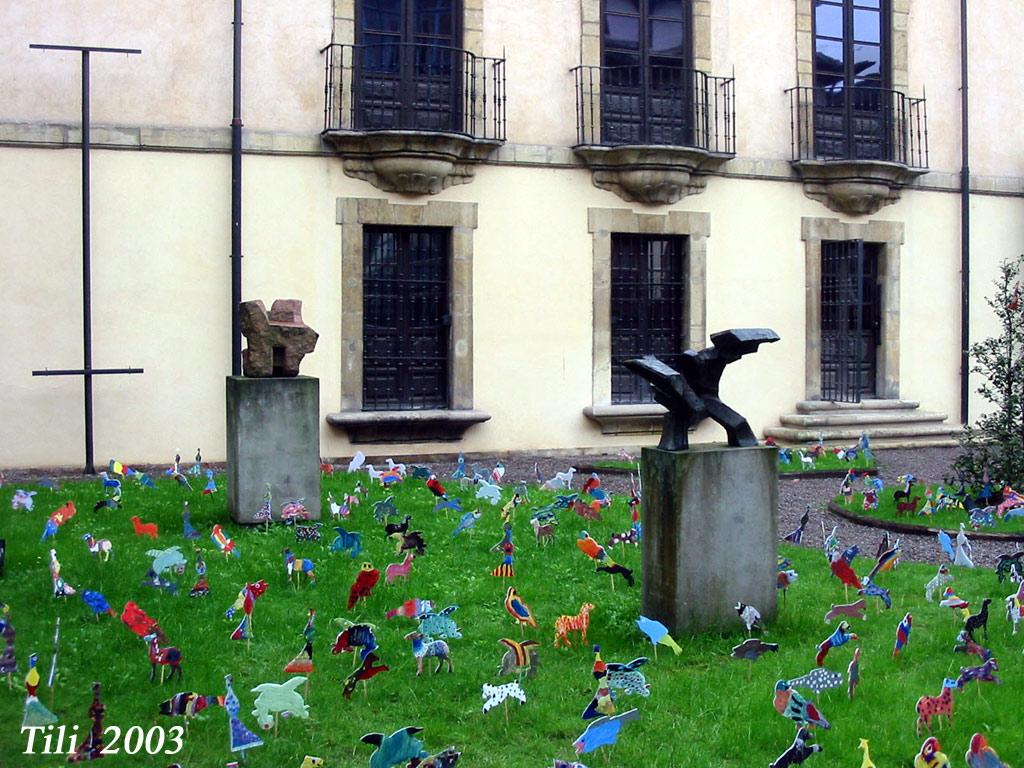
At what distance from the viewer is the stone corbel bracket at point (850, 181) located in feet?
47.0

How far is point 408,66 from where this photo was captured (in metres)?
12.9

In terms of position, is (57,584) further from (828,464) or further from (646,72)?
(646,72)

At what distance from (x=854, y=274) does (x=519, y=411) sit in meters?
4.78

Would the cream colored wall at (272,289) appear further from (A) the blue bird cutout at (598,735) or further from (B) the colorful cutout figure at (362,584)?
(A) the blue bird cutout at (598,735)

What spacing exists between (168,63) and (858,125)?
8.39m

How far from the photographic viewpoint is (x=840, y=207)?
48.1 feet

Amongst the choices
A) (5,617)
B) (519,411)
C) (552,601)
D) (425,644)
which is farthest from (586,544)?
(519,411)

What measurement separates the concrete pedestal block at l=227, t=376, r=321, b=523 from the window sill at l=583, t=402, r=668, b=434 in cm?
552

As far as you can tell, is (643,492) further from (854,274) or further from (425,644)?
(854,274)

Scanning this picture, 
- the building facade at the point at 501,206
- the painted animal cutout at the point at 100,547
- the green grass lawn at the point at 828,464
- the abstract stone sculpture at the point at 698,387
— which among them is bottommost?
the painted animal cutout at the point at 100,547

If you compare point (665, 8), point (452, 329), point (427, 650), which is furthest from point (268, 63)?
point (427, 650)

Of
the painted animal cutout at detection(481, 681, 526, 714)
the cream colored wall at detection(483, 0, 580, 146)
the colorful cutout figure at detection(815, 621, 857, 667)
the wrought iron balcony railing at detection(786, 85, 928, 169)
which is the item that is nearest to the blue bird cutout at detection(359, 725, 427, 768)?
the painted animal cutout at detection(481, 681, 526, 714)

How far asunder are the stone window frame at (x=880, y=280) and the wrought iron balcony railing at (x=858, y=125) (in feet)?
2.77

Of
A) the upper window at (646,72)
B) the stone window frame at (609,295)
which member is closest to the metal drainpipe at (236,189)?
the stone window frame at (609,295)
